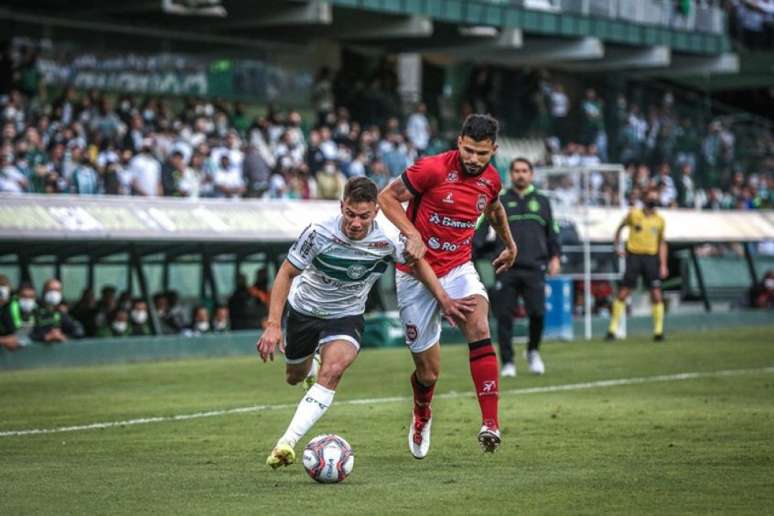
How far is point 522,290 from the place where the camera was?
1884 cm

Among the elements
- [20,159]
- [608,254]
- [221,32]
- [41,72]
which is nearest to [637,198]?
[608,254]

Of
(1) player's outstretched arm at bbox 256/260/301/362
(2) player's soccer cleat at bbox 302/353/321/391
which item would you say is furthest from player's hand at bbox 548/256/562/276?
(1) player's outstretched arm at bbox 256/260/301/362

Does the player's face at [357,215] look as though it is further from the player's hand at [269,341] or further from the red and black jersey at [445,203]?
the red and black jersey at [445,203]

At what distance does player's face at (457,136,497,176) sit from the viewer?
10711 millimetres

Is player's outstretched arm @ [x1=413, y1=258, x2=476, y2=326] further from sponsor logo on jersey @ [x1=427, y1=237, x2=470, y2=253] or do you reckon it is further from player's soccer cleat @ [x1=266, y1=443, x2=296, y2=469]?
player's soccer cleat @ [x1=266, y1=443, x2=296, y2=469]

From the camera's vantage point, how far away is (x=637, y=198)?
35.8 m

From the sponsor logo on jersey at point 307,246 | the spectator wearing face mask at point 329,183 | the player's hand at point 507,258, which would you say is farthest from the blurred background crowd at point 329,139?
the sponsor logo on jersey at point 307,246

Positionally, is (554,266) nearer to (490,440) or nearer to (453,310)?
(453,310)

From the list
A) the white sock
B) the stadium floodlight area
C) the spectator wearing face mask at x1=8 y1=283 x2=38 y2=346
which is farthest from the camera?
the stadium floodlight area

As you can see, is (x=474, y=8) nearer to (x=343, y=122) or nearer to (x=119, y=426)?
(x=343, y=122)

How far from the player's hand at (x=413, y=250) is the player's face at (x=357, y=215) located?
1.19 ft

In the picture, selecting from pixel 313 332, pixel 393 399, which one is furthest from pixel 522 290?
pixel 313 332

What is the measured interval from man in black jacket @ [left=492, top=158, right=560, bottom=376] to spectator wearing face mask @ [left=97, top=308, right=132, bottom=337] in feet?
25.3

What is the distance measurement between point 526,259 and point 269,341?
31.8 feet
